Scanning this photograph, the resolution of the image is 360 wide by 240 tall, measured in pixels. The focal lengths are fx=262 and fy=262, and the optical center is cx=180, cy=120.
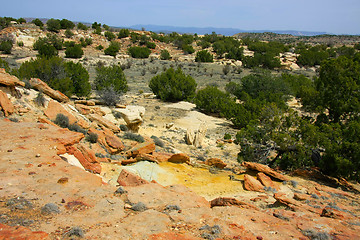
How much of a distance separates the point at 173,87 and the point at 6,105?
12.6 metres

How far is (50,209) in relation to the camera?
13.4ft

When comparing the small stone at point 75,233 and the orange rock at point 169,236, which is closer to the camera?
the small stone at point 75,233

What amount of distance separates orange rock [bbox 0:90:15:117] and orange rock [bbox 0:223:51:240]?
6.58 m

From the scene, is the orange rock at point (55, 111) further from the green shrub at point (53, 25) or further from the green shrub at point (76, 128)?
the green shrub at point (53, 25)

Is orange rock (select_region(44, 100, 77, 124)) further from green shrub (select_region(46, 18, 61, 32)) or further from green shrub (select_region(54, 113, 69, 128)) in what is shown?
green shrub (select_region(46, 18, 61, 32))

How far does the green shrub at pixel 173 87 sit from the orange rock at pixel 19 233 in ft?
55.6

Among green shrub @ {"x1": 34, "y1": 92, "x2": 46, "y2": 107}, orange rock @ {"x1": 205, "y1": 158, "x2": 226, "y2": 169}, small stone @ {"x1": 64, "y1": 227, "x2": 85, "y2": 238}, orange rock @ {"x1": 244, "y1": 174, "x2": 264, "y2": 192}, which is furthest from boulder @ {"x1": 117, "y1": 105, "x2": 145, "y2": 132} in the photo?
small stone @ {"x1": 64, "y1": 227, "x2": 85, "y2": 238}

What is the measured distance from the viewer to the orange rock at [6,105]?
8.77 meters

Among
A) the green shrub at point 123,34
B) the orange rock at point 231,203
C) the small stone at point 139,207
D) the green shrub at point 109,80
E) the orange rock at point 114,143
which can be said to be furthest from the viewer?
the green shrub at point 123,34

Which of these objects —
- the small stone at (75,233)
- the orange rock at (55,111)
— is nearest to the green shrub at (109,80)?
the orange rock at (55,111)

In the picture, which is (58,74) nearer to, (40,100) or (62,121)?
(40,100)

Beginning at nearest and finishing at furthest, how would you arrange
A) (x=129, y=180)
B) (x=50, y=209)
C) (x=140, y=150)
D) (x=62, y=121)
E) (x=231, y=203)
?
(x=50, y=209), (x=231, y=203), (x=129, y=180), (x=140, y=150), (x=62, y=121)

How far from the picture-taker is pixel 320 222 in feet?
15.8

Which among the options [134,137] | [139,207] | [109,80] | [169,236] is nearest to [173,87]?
[109,80]
